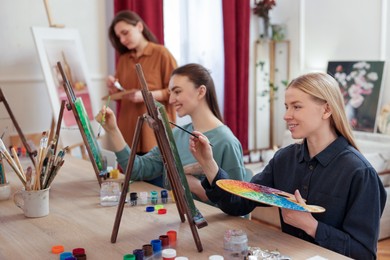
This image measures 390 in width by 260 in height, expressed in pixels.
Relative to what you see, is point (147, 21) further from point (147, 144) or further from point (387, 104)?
point (387, 104)

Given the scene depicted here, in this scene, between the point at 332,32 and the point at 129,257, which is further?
the point at 332,32

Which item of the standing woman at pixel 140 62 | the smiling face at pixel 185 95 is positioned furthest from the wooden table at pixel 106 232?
the standing woman at pixel 140 62

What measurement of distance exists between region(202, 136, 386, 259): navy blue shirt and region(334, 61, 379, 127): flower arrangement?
108 inches

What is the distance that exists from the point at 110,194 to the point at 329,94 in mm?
870

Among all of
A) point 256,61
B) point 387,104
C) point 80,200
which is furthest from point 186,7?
point 80,200

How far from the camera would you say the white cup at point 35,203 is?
1.74 metres

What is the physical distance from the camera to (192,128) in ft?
7.58

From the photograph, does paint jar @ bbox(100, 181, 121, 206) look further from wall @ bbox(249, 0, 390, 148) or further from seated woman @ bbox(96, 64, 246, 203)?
wall @ bbox(249, 0, 390, 148)

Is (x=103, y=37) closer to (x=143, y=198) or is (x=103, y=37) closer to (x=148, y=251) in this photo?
(x=143, y=198)

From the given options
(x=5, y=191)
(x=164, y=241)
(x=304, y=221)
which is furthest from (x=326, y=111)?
(x=5, y=191)

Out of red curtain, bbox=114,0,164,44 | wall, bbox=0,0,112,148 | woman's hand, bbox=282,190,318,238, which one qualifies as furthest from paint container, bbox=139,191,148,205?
red curtain, bbox=114,0,164,44

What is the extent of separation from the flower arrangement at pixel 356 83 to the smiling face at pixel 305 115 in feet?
9.21

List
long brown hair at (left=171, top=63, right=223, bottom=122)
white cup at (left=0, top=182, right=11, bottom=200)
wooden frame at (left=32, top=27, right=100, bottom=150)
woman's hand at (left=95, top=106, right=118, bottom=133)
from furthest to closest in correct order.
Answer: wooden frame at (left=32, top=27, right=100, bottom=150) < long brown hair at (left=171, top=63, right=223, bottom=122) < woman's hand at (left=95, top=106, right=118, bottom=133) < white cup at (left=0, top=182, right=11, bottom=200)

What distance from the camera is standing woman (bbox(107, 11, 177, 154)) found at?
339cm
